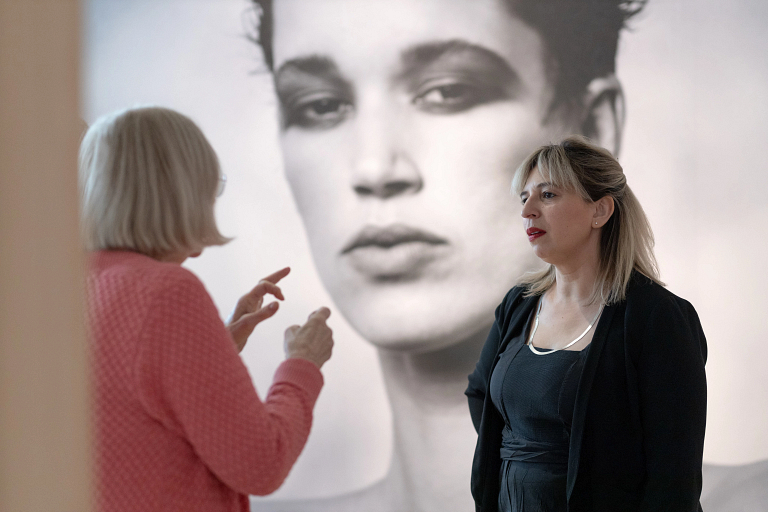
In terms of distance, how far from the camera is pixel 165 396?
886 mm

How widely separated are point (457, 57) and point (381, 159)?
2.06ft

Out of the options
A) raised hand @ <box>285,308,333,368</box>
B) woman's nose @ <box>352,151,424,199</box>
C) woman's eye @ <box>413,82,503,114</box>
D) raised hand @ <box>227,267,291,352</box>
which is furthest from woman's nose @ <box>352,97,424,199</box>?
raised hand @ <box>285,308,333,368</box>

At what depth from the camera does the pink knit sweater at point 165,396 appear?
88cm

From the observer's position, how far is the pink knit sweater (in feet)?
2.87

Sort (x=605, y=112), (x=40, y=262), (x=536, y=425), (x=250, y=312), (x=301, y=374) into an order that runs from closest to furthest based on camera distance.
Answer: (x=40, y=262) < (x=301, y=374) < (x=250, y=312) < (x=536, y=425) < (x=605, y=112)

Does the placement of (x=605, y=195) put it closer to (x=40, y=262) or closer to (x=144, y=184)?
(x=144, y=184)

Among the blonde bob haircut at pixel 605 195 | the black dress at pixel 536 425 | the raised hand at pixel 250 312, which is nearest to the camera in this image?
the raised hand at pixel 250 312

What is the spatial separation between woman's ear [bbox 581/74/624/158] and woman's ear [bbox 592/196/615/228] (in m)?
1.35

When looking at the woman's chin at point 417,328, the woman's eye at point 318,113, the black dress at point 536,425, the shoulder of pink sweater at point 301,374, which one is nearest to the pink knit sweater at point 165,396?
the shoulder of pink sweater at point 301,374

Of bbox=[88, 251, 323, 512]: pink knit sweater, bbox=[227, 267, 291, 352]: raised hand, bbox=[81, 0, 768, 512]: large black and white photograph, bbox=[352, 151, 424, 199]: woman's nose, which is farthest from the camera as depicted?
bbox=[352, 151, 424, 199]: woman's nose

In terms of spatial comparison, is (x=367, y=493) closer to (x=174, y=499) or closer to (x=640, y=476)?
(x=640, y=476)

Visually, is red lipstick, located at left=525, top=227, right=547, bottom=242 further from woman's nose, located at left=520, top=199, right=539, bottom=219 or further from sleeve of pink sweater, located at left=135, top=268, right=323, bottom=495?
sleeve of pink sweater, located at left=135, top=268, right=323, bottom=495

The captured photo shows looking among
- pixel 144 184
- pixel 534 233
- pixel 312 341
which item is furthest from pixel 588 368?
pixel 144 184

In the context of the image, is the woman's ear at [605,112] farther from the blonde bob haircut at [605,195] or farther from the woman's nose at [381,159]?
the blonde bob haircut at [605,195]
